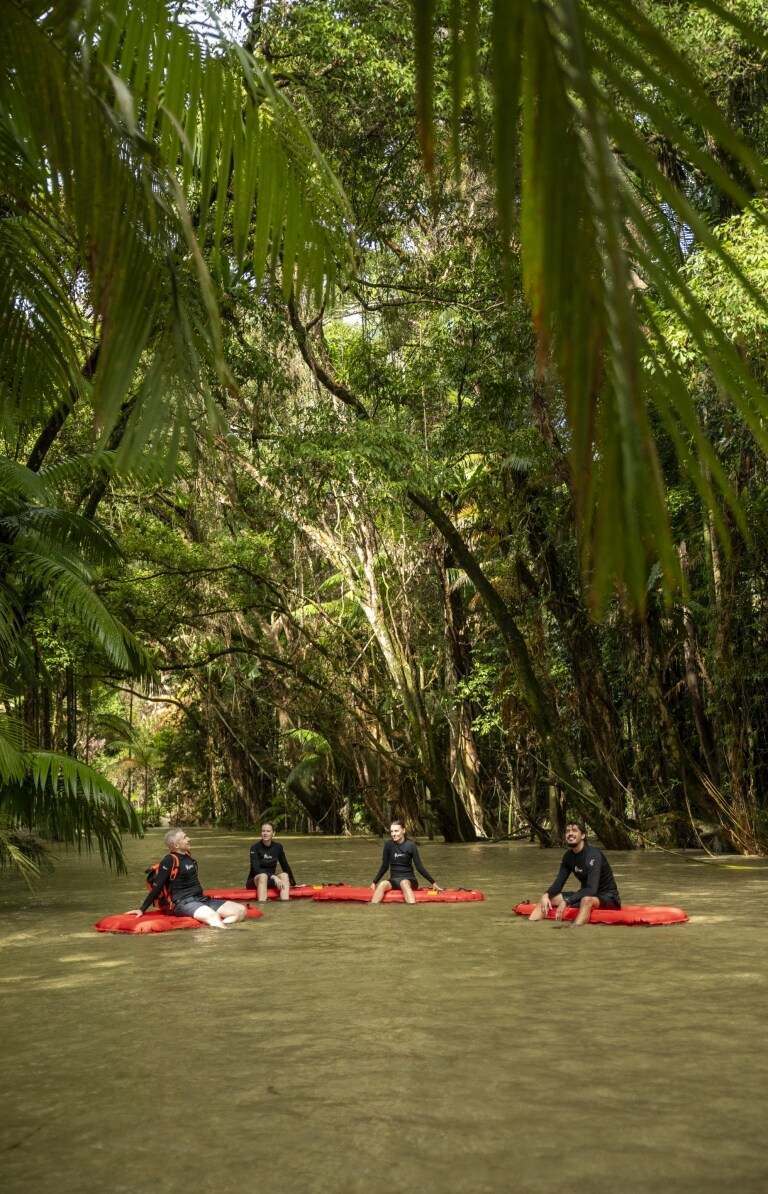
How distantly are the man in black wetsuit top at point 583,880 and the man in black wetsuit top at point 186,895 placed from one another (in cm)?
267

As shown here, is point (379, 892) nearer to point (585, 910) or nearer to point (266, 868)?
point (266, 868)

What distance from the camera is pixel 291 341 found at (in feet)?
51.2

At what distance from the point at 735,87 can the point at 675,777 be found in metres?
9.21

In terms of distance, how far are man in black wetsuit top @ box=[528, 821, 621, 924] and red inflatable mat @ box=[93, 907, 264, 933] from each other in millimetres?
2997

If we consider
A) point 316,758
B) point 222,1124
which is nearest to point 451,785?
point 316,758

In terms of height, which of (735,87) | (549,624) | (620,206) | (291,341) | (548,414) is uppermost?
(735,87)

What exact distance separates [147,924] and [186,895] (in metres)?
0.59

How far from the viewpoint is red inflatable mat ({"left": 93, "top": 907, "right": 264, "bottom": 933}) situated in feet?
34.0

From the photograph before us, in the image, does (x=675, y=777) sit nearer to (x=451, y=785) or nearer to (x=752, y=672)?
(x=752, y=672)

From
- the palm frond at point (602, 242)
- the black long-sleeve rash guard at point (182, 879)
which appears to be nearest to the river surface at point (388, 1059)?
the black long-sleeve rash guard at point (182, 879)

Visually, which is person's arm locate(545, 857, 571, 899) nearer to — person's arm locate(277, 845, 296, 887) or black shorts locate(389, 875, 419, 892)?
black shorts locate(389, 875, 419, 892)

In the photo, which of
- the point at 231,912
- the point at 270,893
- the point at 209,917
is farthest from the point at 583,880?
the point at 270,893

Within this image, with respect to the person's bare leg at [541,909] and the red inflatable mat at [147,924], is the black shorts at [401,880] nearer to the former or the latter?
the person's bare leg at [541,909]

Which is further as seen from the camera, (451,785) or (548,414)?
(451,785)
